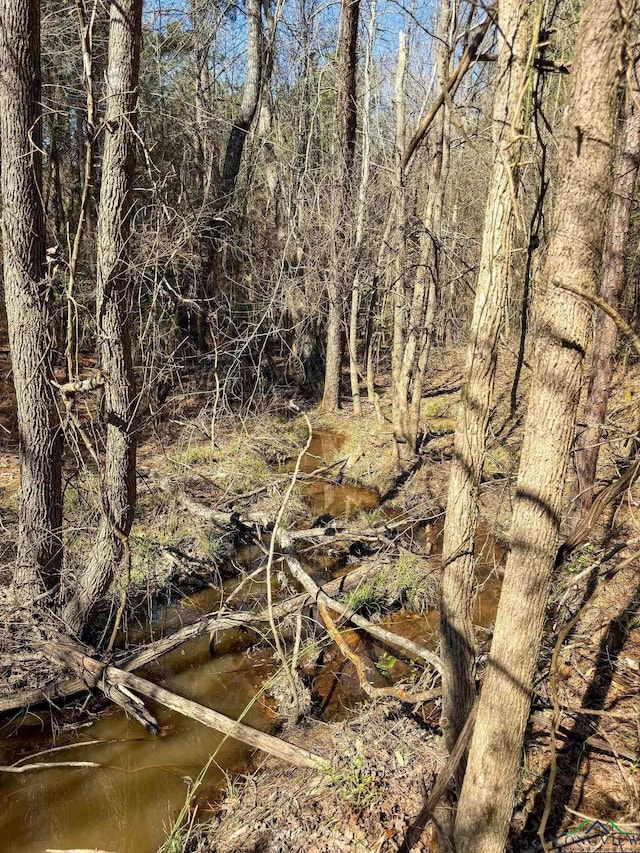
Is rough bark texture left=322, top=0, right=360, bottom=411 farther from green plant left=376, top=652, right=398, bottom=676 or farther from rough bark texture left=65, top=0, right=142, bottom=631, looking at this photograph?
A: green plant left=376, top=652, right=398, bottom=676

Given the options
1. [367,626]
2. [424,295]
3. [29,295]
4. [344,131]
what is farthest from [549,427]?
[344,131]

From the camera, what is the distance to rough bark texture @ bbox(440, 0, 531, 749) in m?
2.66

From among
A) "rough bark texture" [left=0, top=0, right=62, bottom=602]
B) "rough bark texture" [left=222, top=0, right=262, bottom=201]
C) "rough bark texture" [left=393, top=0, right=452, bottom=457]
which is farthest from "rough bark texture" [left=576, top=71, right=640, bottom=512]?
"rough bark texture" [left=222, top=0, right=262, bottom=201]

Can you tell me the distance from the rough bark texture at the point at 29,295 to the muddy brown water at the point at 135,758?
1329 millimetres

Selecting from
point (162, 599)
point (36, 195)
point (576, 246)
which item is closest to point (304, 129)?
point (36, 195)

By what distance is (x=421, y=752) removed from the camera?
153 inches

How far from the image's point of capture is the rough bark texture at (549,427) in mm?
2051

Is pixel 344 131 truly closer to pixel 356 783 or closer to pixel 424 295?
pixel 424 295

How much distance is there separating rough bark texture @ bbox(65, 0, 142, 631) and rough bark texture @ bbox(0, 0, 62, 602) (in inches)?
17.8

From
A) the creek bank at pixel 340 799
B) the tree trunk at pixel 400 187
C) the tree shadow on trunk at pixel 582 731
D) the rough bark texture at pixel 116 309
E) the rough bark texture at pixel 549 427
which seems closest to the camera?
the rough bark texture at pixel 549 427

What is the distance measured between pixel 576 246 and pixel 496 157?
2.89ft

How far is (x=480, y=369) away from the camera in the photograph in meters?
2.97

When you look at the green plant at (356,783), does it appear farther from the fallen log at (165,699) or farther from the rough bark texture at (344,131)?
the rough bark texture at (344,131)

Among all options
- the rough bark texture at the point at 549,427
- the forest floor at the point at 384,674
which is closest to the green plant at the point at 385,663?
the forest floor at the point at 384,674
